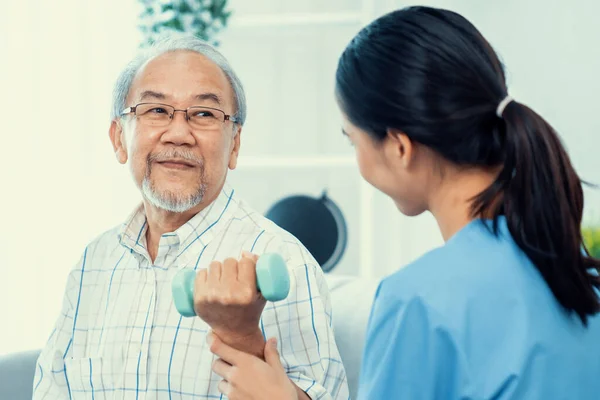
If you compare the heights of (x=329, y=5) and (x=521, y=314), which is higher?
(x=329, y=5)

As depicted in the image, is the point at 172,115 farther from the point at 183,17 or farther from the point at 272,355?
the point at 183,17

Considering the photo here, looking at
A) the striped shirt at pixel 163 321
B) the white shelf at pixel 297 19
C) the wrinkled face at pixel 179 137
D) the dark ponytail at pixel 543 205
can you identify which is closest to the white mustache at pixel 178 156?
the wrinkled face at pixel 179 137

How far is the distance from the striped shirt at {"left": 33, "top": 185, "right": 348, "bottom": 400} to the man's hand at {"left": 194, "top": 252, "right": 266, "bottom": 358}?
0.99 ft

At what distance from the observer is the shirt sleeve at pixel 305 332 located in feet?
4.82

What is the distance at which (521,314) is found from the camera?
0.97 m

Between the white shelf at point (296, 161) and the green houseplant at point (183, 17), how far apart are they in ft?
1.78

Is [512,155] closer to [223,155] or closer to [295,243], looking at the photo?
[295,243]

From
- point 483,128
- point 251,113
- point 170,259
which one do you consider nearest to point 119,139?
point 170,259

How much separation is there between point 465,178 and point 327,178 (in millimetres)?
2840

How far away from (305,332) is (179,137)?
0.47 meters

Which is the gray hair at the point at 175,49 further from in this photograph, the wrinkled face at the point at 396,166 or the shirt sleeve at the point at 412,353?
the shirt sleeve at the point at 412,353

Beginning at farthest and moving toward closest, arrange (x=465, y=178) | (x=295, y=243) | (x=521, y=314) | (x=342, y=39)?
(x=342, y=39)
(x=295, y=243)
(x=465, y=178)
(x=521, y=314)

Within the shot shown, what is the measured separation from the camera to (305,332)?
4.87ft

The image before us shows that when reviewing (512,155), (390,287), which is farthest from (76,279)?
(512,155)
